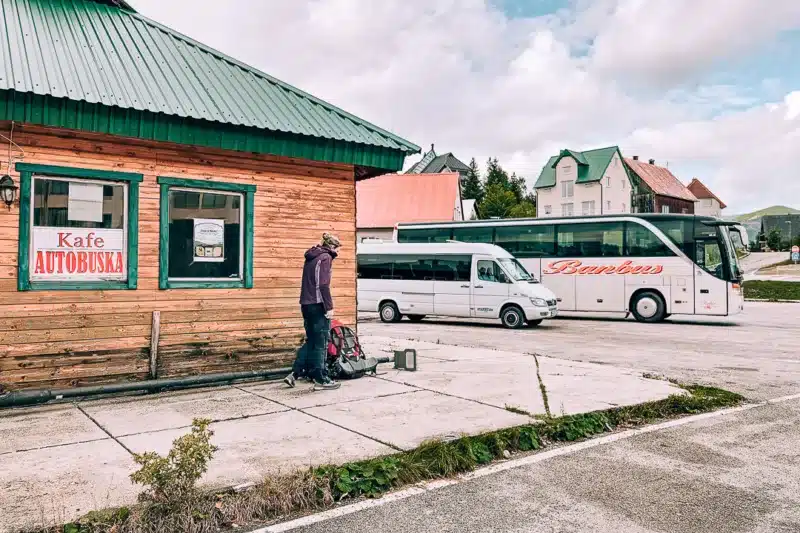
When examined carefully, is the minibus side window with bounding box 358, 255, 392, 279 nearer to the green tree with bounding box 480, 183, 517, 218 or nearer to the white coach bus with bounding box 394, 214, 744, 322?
the white coach bus with bounding box 394, 214, 744, 322

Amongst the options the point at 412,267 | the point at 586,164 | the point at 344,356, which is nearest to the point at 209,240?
the point at 344,356

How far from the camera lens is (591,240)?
22125mm

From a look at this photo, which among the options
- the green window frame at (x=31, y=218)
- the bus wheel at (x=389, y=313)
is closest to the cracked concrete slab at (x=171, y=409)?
the green window frame at (x=31, y=218)

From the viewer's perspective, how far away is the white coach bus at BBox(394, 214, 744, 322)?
20156 mm

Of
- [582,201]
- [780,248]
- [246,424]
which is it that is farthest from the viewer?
[780,248]

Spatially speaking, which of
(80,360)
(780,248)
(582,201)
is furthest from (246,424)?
(780,248)

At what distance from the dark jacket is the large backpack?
104 centimetres

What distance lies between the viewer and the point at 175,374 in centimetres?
828

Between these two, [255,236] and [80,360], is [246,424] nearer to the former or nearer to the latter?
[80,360]

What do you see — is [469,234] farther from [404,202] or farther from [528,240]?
[404,202]

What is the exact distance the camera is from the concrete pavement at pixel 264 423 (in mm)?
4637

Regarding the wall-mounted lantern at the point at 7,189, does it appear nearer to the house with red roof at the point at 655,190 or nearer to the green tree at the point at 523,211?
the house with red roof at the point at 655,190

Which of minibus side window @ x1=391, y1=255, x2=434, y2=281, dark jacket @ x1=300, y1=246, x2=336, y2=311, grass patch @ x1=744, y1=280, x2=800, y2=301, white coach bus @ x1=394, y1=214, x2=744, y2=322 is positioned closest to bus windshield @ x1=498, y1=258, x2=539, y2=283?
minibus side window @ x1=391, y1=255, x2=434, y2=281

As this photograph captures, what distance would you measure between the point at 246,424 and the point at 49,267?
122 inches
